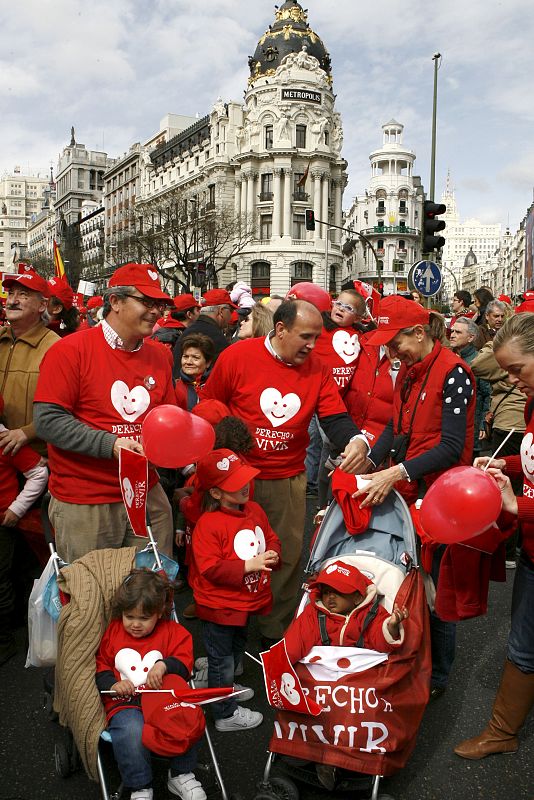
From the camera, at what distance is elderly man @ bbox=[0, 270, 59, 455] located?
4137mm

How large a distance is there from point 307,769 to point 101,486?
1687 millimetres

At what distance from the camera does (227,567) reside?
3.25 meters

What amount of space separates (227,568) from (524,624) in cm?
145

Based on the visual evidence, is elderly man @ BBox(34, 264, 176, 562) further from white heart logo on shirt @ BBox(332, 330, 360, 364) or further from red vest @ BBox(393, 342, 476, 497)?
white heart logo on shirt @ BBox(332, 330, 360, 364)

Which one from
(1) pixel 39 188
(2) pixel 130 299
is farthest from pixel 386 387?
(1) pixel 39 188

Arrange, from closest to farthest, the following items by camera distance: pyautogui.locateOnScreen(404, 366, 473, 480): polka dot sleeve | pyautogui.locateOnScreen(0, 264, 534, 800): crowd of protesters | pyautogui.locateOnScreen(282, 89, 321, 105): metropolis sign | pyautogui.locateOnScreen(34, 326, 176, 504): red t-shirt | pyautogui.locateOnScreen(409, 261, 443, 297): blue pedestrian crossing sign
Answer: pyautogui.locateOnScreen(0, 264, 534, 800): crowd of protesters
pyautogui.locateOnScreen(34, 326, 176, 504): red t-shirt
pyautogui.locateOnScreen(404, 366, 473, 480): polka dot sleeve
pyautogui.locateOnScreen(409, 261, 443, 297): blue pedestrian crossing sign
pyautogui.locateOnScreen(282, 89, 321, 105): metropolis sign

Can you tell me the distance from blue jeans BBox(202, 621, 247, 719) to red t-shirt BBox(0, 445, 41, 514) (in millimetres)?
1528

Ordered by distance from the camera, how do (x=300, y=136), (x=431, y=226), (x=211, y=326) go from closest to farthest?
(x=211, y=326)
(x=431, y=226)
(x=300, y=136)

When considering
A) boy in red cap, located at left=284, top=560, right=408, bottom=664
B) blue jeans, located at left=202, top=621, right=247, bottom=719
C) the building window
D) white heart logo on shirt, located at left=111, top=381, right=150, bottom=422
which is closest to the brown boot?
boy in red cap, located at left=284, top=560, right=408, bottom=664

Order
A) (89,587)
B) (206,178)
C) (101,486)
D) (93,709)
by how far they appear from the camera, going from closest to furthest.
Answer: (93,709) < (89,587) < (101,486) < (206,178)

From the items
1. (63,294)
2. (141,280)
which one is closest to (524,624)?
(141,280)

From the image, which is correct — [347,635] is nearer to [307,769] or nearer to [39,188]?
[307,769]

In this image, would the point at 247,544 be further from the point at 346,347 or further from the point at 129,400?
the point at 346,347

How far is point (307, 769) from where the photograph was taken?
2.80 metres
